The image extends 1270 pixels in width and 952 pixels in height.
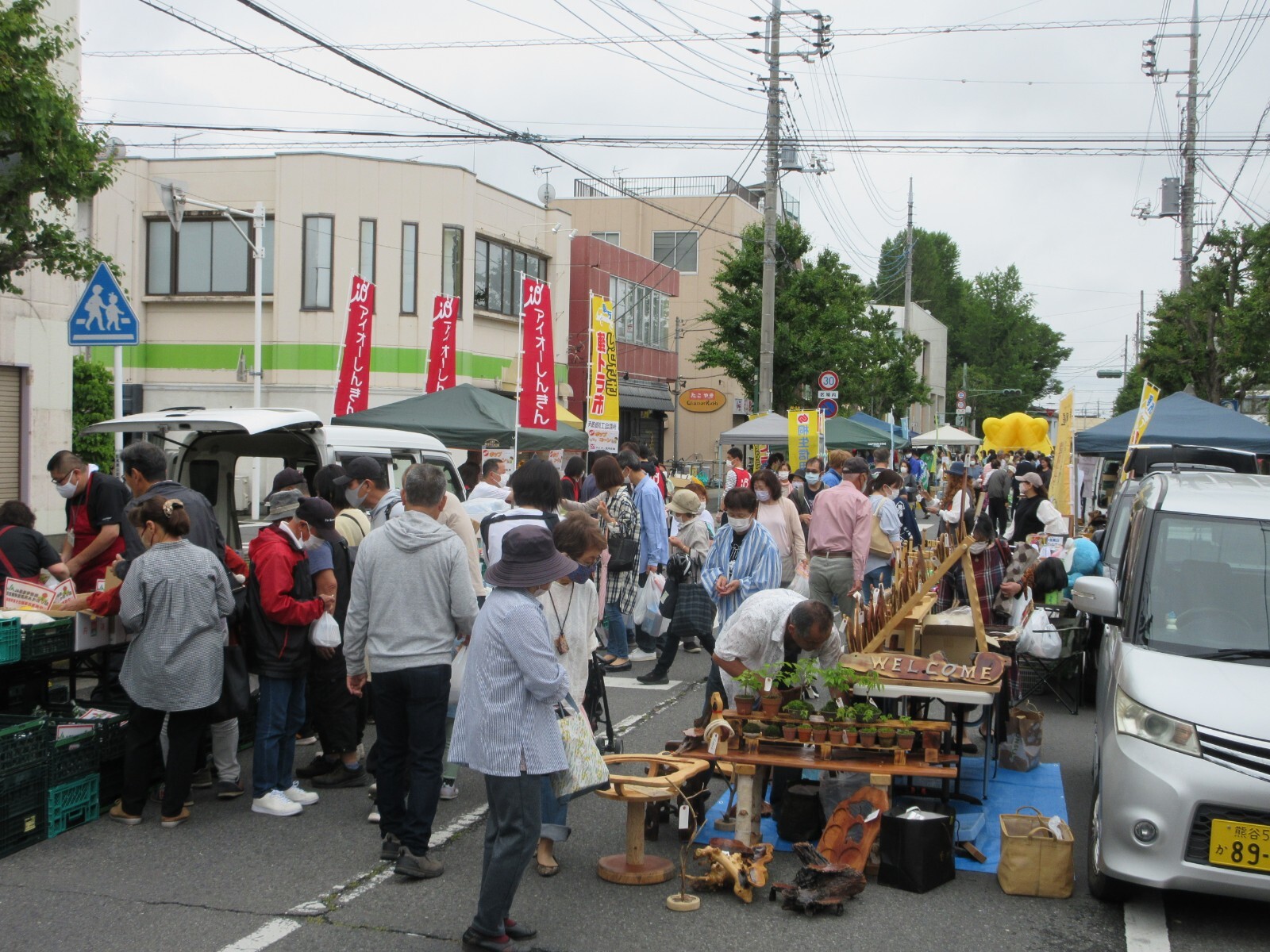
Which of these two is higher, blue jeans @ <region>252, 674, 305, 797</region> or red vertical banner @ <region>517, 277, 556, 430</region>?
red vertical banner @ <region>517, 277, 556, 430</region>

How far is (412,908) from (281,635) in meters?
1.89

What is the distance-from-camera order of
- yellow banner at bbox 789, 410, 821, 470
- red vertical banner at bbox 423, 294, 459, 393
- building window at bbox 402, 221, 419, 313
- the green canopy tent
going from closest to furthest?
the green canopy tent
yellow banner at bbox 789, 410, 821, 470
red vertical banner at bbox 423, 294, 459, 393
building window at bbox 402, 221, 419, 313

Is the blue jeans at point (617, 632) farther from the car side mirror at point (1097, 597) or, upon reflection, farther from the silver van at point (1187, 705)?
the car side mirror at point (1097, 597)

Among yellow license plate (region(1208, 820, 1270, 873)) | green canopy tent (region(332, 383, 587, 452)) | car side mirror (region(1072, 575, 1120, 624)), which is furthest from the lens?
green canopy tent (region(332, 383, 587, 452))

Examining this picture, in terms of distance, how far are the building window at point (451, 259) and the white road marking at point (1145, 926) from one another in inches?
992

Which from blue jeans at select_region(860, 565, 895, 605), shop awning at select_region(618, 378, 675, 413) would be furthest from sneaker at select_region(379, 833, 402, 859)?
shop awning at select_region(618, 378, 675, 413)

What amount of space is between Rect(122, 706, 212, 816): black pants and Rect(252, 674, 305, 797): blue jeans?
1.04 feet

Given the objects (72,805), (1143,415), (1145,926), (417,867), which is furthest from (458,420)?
(1145,926)

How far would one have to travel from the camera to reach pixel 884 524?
11219mm

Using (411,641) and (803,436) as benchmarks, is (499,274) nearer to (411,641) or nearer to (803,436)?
(803,436)

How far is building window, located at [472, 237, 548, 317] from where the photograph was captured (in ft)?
98.6

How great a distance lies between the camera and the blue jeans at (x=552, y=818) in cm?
550

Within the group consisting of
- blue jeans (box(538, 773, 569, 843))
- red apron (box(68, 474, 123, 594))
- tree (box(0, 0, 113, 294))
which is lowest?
blue jeans (box(538, 773, 569, 843))

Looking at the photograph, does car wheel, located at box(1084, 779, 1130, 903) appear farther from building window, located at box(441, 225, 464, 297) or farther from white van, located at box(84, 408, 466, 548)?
building window, located at box(441, 225, 464, 297)
